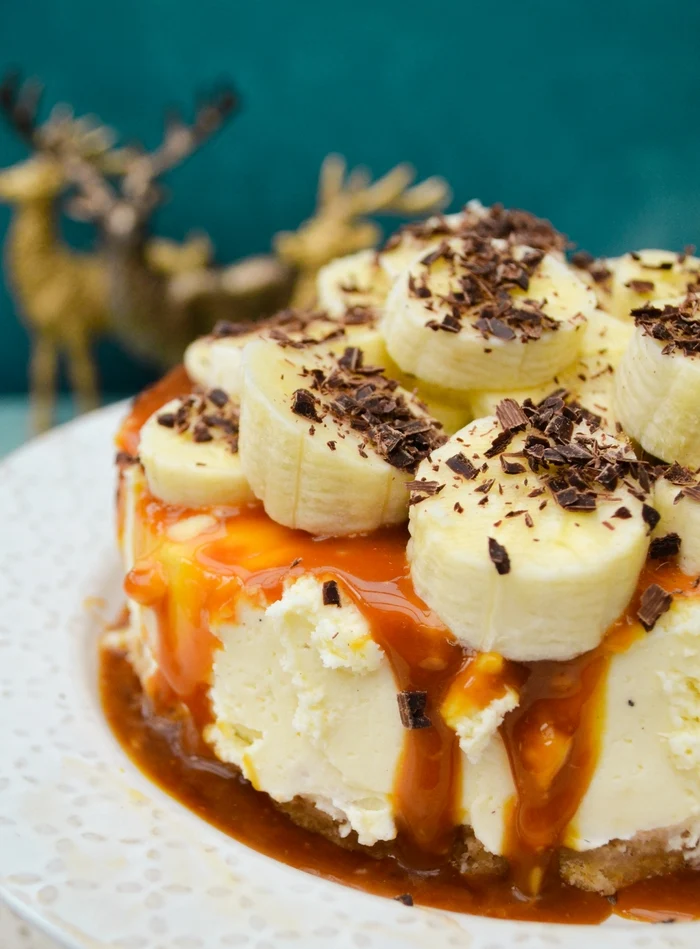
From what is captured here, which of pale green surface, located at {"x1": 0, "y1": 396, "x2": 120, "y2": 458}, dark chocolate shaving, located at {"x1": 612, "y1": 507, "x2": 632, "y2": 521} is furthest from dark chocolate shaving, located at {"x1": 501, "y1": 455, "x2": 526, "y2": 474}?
pale green surface, located at {"x1": 0, "y1": 396, "x2": 120, "y2": 458}

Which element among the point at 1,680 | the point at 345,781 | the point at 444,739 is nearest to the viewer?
the point at 444,739

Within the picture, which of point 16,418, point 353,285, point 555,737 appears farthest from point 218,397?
point 16,418

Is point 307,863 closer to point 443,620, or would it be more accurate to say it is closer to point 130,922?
point 130,922

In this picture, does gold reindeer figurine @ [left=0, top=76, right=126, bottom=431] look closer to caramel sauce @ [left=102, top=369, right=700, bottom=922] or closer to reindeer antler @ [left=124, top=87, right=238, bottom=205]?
reindeer antler @ [left=124, top=87, right=238, bottom=205]

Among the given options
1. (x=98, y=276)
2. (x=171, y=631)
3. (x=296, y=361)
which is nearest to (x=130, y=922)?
(x=171, y=631)

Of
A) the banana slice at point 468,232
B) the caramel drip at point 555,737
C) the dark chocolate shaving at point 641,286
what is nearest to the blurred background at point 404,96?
the banana slice at point 468,232

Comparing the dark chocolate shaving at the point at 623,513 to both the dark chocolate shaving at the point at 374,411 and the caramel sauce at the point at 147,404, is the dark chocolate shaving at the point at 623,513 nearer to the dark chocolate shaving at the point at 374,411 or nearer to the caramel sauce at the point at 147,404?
the dark chocolate shaving at the point at 374,411

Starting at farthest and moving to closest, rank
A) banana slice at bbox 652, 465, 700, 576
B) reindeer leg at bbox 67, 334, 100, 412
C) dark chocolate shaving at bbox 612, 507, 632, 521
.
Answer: reindeer leg at bbox 67, 334, 100, 412
banana slice at bbox 652, 465, 700, 576
dark chocolate shaving at bbox 612, 507, 632, 521
